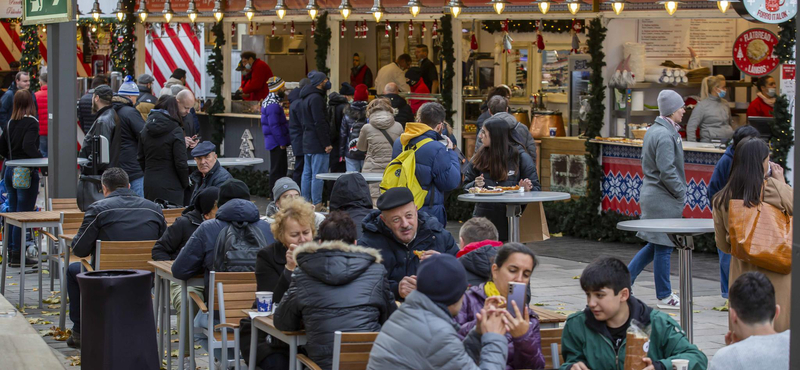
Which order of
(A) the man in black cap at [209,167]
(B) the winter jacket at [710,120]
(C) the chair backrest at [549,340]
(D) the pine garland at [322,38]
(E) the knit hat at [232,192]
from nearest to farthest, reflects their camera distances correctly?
(C) the chair backrest at [549,340]
(E) the knit hat at [232,192]
(A) the man in black cap at [209,167]
(B) the winter jacket at [710,120]
(D) the pine garland at [322,38]

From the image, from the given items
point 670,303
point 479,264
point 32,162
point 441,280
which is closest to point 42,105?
point 32,162

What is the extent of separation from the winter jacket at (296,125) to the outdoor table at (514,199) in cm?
638

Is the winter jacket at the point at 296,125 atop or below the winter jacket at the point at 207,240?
atop

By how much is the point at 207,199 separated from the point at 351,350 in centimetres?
304

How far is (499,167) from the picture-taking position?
31.5 feet

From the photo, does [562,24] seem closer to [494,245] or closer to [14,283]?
[14,283]

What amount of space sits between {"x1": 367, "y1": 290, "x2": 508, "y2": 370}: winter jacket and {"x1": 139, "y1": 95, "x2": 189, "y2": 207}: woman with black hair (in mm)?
7543

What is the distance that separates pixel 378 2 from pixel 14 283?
6.72 meters

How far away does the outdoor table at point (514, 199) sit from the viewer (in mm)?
9070

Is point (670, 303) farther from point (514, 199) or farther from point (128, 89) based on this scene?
point (128, 89)

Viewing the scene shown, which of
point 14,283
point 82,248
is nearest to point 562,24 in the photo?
point 14,283

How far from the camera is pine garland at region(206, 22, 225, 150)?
19172 millimetres

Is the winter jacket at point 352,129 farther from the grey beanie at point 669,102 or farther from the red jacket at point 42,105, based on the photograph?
the grey beanie at point 669,102

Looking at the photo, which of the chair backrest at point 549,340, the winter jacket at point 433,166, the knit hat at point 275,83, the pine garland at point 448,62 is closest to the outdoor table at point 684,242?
the winter jacket at point 433,166
